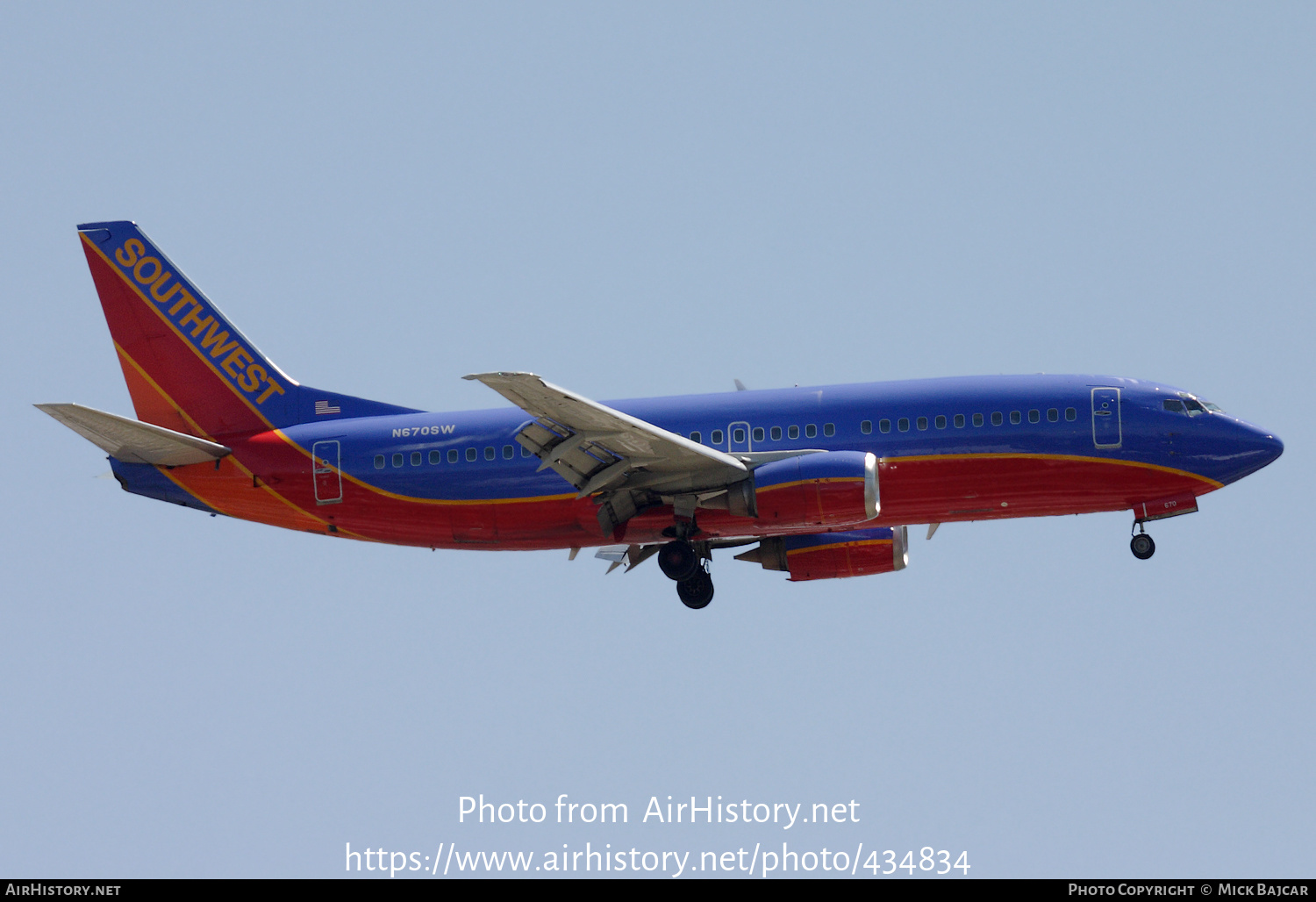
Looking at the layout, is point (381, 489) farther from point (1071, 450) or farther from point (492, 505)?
point (1071, 450)

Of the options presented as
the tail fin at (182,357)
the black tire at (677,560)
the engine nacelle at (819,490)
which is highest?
the tail fin at (182,357)

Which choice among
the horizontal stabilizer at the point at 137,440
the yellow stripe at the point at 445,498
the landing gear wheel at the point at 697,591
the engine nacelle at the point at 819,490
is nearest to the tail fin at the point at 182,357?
the horizontal stabilizer at the point at 137,440

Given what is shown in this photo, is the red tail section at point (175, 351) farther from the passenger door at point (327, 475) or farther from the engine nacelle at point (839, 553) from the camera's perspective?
the engine nacelle at point (839, 553)

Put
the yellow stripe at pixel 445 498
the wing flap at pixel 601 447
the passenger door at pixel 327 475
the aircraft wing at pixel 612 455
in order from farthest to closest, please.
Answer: the passenger door at pixel 327 475, the yellow stripe at pixel 445 498, the aircraft wing at pixel 612 455, the wing flap at pixel 601 447

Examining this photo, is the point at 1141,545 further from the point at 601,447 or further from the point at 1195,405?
the point at 601,447

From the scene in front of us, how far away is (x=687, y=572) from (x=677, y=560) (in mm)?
379

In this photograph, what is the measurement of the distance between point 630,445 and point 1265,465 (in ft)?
48.1

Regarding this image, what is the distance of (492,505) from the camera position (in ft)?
119

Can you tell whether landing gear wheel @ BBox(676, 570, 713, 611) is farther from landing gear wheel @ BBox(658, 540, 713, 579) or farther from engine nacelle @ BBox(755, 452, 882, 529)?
engine nacelle @ BBox(755, 452, 882, 529)

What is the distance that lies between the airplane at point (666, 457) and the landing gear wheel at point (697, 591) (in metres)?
0.05

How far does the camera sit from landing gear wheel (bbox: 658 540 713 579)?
36188mm

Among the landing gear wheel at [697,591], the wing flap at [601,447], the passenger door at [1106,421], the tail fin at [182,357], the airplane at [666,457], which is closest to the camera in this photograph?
the wing flap at [601,447]

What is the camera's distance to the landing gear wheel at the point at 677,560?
119 ft

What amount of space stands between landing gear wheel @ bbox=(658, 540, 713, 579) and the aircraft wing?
4.01ft
